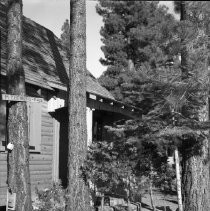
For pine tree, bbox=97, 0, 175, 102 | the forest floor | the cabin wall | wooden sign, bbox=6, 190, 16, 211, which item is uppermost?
pine tree, bbox=97, 0, 175, 102

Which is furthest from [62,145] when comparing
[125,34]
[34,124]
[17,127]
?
[125,34]

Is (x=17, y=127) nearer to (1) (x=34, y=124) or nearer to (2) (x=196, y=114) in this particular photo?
(1) (x=34, y=124)

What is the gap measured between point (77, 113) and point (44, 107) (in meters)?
2.55

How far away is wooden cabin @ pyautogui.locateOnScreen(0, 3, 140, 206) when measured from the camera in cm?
1015

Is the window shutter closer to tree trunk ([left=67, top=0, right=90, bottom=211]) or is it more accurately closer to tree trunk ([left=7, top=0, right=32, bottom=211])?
tree trunk ([left=67, top=0, right=90, bottom=211])

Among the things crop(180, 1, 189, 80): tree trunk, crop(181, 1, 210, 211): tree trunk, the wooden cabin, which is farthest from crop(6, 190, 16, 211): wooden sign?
crop(180, 1, 189, 80): tree trunk

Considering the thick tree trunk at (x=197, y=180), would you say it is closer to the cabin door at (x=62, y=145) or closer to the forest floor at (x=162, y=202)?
the forest floor at (x=162, y=202)

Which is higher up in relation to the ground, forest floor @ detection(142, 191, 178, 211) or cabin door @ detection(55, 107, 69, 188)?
cabin door @ detection(55, 107, 69, 188)

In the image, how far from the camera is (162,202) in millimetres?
13875

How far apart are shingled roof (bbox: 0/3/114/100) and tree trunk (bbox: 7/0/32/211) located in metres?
1.58

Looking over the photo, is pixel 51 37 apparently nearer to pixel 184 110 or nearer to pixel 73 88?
pixel 73 88

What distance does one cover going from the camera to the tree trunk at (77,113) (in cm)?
873

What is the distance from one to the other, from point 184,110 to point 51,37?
8588 millimetres

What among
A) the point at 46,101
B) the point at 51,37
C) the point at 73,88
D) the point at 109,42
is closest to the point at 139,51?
the point at 109,42
